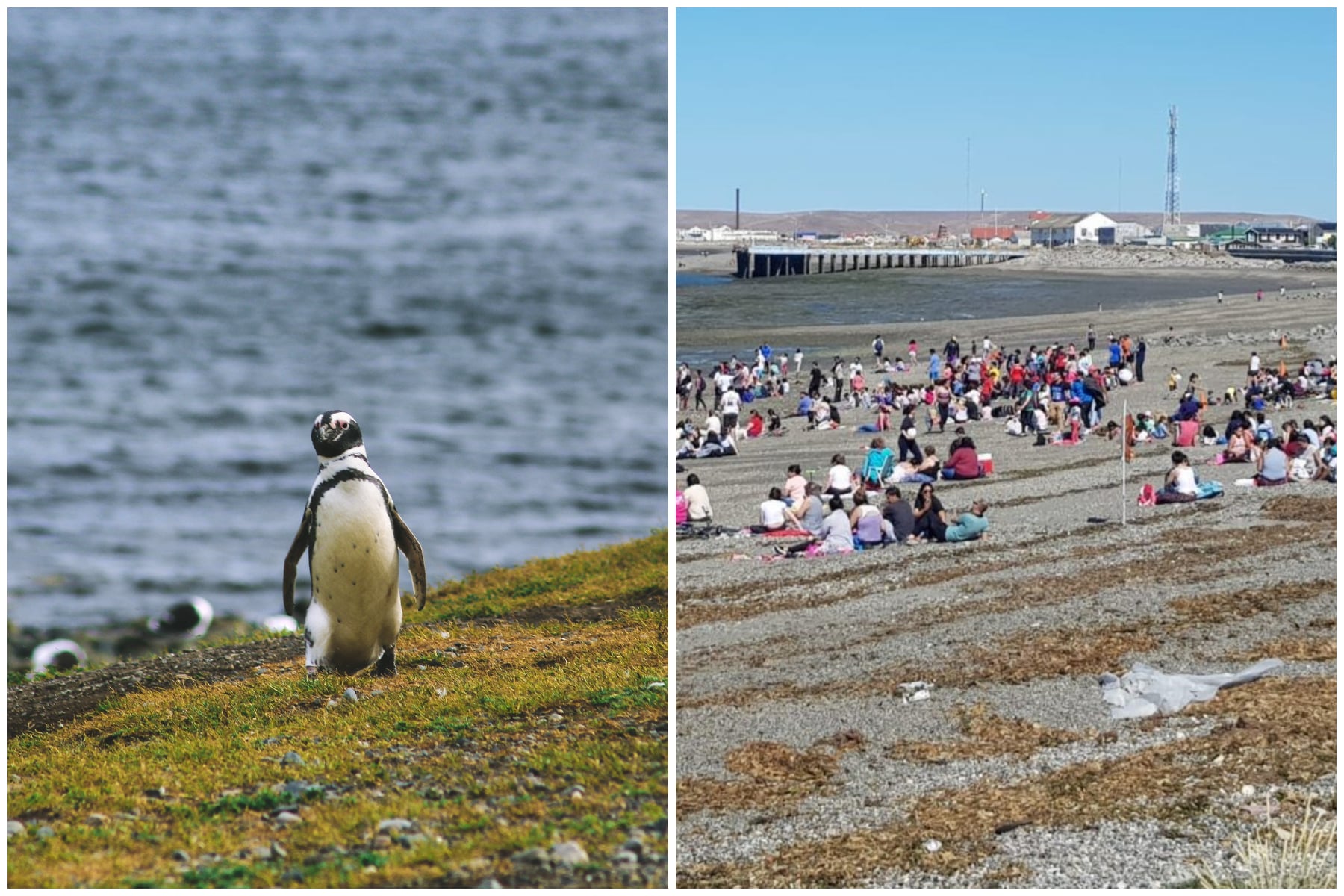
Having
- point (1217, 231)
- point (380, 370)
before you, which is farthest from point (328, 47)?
point (1217, 231)

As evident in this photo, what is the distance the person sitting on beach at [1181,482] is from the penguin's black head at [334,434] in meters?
11.4

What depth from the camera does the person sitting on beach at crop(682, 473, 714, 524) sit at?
14492 millimetres

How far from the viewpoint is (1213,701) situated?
27.8 feet

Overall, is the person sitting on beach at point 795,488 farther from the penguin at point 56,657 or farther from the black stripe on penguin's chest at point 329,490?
the black stripe on penguin's chest at point 329,490

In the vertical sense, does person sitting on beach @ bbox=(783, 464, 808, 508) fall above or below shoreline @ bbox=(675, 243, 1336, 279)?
below

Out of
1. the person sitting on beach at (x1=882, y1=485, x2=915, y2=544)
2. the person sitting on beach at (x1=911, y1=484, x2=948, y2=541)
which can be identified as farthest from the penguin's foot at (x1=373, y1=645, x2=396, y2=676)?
the person sitting on beach at (x1=911, y1=484, x2=948, y2=541)

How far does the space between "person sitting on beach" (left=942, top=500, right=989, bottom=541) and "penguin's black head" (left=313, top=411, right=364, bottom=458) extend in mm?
10465

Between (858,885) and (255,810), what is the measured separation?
2572mm

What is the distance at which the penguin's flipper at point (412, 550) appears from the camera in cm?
561

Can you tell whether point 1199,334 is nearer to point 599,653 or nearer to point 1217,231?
point 1217,231

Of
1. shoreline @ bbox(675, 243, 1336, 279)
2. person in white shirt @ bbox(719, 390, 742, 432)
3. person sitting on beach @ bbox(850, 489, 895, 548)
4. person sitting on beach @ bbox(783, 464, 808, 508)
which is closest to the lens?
person sitting on beach @ bbox(850, 489, 895, 548)

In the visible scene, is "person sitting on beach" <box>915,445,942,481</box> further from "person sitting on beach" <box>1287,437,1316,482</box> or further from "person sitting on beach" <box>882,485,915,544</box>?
"person sitting on beach" <box>1287,437,1316,482</box>

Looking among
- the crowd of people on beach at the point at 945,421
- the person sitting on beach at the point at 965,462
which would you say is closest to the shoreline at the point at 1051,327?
the crowd of people on beach at the point at 945,421

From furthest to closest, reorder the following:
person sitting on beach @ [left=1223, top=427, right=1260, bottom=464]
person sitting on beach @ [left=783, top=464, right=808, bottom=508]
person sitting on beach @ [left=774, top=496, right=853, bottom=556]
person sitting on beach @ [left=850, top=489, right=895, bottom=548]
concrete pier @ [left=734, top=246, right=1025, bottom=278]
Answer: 1. concrete pier @ [left=734, top=246, right=1025, bottom=278]
2. person sitting on beach @ [left=1223, top=427, right=1260, bottom=464]
3. person sitting on beach @ [left=783, top=464, right=808, bottom=508]
4. person sitting on beach @ [left=850, top=489, right=895, bottom=548]
5. person sitting on beach @ [left=774, top=496, right=853, bottom=556]
